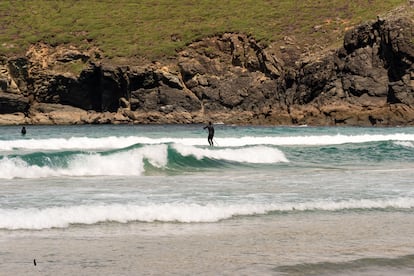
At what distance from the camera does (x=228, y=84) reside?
78188 mm

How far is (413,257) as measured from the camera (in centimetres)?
1054

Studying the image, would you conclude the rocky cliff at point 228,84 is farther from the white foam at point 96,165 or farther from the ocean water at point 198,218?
the ocean water at point 198,218

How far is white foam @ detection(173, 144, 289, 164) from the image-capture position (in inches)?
1180

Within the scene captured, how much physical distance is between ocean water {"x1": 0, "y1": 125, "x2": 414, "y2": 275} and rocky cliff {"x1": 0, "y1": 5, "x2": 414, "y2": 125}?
136 feet

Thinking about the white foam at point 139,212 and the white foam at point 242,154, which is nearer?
the white foam at point 139,212

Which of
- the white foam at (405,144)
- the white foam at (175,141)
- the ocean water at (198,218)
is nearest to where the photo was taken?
the ocean water at (198,218)

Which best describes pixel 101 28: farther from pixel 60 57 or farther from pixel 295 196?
pixel 295 196

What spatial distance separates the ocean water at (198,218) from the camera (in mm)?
10203

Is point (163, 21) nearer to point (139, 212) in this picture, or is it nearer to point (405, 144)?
point (405, 144)

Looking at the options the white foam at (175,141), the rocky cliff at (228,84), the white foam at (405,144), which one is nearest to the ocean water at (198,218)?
the white foam at (405,144)

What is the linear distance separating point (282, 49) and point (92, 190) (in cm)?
6637

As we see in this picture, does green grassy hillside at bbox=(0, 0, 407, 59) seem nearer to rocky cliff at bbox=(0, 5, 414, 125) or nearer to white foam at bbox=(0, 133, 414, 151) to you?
rocky cliff at bbox=(0, 5, 414, 125)

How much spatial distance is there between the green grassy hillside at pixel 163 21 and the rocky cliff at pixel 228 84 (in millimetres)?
3134

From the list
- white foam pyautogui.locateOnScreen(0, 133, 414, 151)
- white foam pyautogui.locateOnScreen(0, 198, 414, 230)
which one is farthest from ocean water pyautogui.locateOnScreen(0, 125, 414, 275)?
white foam pyautogui.locateOnScreen(0, 133, 414, 151)
